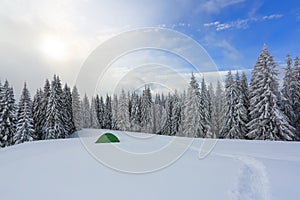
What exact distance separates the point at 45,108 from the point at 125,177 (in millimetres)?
34539

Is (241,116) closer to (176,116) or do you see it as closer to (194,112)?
(194,112)

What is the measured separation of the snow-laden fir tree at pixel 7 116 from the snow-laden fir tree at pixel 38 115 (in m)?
6.06

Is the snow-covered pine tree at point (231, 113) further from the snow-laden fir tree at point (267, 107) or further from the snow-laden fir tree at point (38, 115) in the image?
the snow-laden fir tree at point (38, 115)

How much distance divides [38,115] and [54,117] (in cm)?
485

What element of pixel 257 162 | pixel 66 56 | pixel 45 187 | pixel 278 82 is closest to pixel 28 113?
pixel 66 56

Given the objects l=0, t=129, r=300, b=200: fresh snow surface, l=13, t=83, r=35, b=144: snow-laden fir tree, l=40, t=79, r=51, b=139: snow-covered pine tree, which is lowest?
l=0, t=129, r=300, b=200: fresh snow surface

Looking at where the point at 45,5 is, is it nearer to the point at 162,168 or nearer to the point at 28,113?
the point at 162,168

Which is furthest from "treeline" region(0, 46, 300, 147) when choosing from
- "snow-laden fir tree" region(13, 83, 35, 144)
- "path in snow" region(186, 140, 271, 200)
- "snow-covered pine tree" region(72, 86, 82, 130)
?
"path in snow" region(186, 140, 271, 200)

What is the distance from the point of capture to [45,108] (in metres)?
35.1

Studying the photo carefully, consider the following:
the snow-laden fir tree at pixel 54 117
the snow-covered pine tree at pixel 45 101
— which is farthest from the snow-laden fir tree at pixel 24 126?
the snow-covered pine tree at pixel 45 101

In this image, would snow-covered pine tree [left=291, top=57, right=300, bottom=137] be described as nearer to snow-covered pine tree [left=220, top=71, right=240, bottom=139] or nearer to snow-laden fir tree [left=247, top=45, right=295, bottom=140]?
snow-laden fir tree [left=247, top=45, right=295, bottom=140]

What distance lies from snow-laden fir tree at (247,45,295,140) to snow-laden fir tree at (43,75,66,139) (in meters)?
28.3

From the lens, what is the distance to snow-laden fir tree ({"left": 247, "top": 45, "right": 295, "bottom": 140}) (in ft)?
66.4

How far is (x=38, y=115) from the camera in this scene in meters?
Result: 35.6
